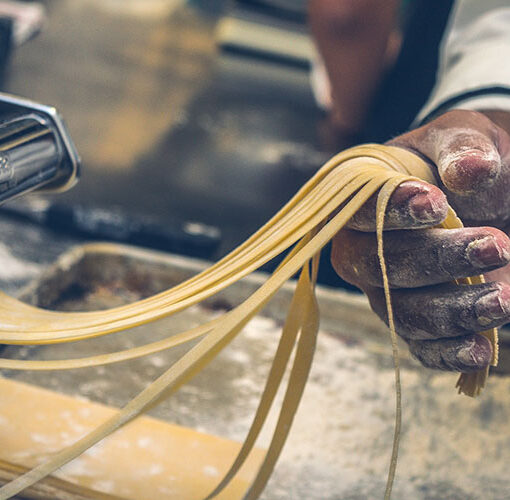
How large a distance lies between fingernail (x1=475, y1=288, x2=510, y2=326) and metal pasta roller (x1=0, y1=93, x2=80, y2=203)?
41 centimetres

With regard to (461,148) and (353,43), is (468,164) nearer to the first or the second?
(461,148)

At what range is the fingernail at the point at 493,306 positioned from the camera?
0.52 m

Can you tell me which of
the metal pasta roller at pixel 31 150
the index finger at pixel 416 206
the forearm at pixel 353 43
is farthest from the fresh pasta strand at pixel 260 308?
the forearm at pixel 353 43

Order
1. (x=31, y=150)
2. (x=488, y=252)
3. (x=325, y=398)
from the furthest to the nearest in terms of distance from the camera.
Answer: (x=325, y=398), (x=31, y=150), (x=488, y=252)

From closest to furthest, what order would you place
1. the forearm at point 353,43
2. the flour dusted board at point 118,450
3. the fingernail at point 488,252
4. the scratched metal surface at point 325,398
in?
1. the fingernail at point 488,252
2. the flour dusted board at point 118,450
3. the scratched metal surface at point 325,398
4. the forearm at point 353,43

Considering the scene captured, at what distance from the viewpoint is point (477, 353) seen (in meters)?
0.56

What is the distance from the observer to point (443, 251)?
532mm

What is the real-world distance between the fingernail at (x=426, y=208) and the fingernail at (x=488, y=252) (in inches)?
1.3

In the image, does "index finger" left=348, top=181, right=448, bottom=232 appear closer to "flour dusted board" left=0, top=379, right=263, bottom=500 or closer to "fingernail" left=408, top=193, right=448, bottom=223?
"fingernail" left=408, top=193, right=448, bottom=223

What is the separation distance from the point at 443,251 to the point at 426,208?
45 millimetres

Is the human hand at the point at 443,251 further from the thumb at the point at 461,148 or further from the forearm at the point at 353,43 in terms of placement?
the forearm at the point at 353,43

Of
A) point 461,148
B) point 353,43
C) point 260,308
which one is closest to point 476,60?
point 461,148

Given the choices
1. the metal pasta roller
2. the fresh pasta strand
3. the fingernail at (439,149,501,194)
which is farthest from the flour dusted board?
the fingernail at (439,149,501,194)

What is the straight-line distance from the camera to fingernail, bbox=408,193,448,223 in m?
0.51
